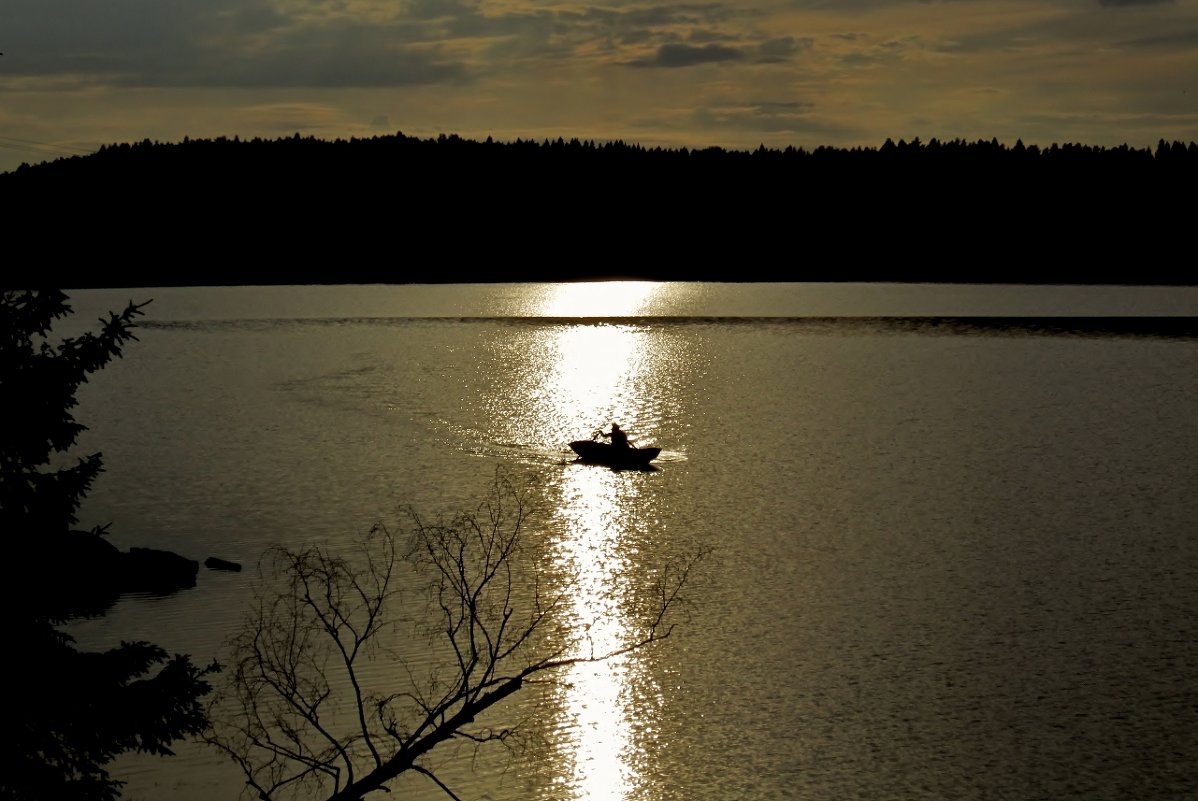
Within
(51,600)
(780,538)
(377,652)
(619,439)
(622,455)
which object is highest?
(619,439)

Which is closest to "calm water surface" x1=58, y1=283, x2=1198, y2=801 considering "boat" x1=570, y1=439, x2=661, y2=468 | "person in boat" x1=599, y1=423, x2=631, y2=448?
"boat" x1=570, y1=439, x2=661, y2=468

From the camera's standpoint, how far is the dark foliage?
1625cm

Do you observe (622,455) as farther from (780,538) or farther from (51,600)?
(51,600)

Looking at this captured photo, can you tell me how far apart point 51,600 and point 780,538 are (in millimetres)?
35064

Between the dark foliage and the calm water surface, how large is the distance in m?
8.38

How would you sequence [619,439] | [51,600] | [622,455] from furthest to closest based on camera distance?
1. [619,439]
2. [622,455]
3. [51,600]

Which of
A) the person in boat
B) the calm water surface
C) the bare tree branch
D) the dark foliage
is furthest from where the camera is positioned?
the person in boat

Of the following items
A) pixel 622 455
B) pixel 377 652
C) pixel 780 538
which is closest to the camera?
pixel 377 652

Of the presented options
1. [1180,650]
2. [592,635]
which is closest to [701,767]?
[592,635]

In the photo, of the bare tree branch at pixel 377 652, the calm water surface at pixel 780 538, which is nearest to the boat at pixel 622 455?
the calm water surface at pixel 780 538

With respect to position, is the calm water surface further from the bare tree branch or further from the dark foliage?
the dark foliage

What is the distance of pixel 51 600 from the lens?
16.8 m

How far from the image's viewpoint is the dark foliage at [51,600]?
640 inches

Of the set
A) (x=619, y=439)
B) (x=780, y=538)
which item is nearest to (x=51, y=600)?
(x=780, y=538)
